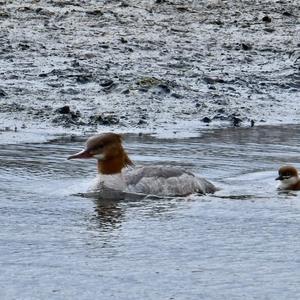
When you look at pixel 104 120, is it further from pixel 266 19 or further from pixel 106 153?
pixel 266 19

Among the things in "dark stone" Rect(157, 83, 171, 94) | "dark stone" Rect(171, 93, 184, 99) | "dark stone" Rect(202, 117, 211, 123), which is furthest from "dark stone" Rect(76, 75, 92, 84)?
"dark stone" Rect(202, 117, 211, 123)

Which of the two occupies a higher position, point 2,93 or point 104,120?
point 2,93

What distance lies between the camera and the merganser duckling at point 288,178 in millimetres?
12133

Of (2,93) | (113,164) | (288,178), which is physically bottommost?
(288,178)

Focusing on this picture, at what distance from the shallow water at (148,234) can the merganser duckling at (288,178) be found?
0.42ft

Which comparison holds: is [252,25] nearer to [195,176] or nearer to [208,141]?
[208,141]

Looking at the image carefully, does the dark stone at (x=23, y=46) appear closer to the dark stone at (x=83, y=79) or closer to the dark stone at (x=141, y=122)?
the dark stone at (x=83, y=79)

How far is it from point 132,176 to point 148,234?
2073 mm

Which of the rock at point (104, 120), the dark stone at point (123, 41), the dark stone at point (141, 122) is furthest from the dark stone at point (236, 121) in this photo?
the dark stone at point (123, 41)

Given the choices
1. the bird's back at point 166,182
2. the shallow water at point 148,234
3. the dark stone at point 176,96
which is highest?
the dark stone at point 176,96

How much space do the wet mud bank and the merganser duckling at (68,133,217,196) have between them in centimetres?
318

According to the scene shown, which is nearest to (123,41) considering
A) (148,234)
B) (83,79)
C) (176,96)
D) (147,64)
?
(147,64)

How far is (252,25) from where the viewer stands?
22.8 metres

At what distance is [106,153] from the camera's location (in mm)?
12086
